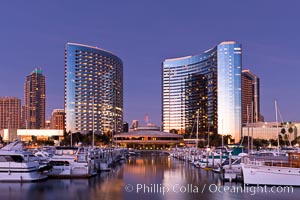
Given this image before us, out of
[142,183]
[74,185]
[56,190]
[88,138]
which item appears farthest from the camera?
[88,138]

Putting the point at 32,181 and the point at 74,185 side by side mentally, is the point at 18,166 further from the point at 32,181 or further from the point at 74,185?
the point at 74,185

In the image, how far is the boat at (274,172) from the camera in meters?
43.3

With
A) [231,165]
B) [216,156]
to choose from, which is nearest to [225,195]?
[231,165]

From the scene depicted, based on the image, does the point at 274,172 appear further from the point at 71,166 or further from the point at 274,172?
the point at 71,166

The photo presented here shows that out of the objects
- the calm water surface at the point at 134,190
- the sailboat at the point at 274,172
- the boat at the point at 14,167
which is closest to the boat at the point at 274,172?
the sailboat at the point at 274,172

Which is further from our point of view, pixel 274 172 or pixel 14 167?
pixel 14 167

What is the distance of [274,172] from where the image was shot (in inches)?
1721

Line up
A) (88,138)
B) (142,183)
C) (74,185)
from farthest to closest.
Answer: (88,138)
(142,183)
(74,185)

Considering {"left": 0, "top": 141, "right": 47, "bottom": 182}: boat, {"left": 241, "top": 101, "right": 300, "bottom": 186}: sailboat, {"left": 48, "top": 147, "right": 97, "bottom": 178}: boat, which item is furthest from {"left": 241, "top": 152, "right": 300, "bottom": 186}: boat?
{"left": 0, "top": 141, "right": 47, "bottom": 182}: boat

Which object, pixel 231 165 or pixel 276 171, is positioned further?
pixel 231 165

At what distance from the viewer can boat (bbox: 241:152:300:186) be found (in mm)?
43344

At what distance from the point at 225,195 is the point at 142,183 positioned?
1360 cm

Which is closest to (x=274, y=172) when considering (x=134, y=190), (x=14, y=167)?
(x=134, y=190)

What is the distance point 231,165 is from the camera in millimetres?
53281
